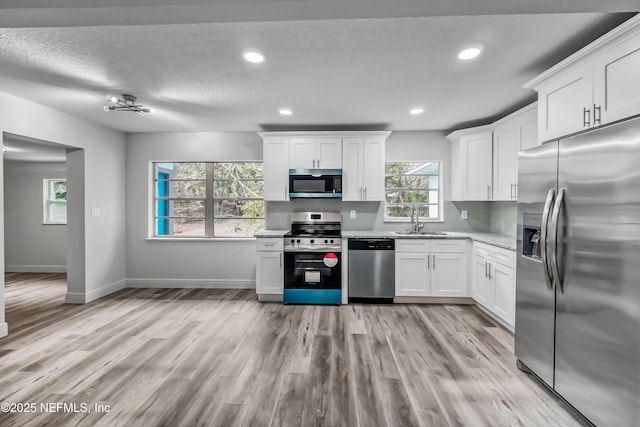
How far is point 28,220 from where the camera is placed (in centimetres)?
630

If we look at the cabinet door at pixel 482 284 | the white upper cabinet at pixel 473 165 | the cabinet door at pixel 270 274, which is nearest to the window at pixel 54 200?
the cabinet door at pixel 270 274

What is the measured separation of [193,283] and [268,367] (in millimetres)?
2906

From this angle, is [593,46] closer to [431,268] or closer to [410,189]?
[431,268]

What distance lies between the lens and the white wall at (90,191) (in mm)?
3582

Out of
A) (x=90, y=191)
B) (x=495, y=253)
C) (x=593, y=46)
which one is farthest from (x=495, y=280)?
(x=90, y=191)

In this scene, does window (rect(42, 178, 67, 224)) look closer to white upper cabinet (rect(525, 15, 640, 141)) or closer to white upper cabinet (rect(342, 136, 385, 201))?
white upper cabinet (rect(342, 136, 385, 201))

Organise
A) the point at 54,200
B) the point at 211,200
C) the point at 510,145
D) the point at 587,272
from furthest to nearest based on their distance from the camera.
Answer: the point at 54,200 < the point at 211,200 < the point at 510,145 < the point at 587,272

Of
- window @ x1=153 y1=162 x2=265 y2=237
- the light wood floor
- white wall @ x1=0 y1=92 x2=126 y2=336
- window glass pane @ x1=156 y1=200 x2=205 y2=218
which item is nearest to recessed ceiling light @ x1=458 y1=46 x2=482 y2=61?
the light wood floor

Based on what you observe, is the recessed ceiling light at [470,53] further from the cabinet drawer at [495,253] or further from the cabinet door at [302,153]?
the cabinet door at [302,153]

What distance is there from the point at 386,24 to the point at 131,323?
3.78 m

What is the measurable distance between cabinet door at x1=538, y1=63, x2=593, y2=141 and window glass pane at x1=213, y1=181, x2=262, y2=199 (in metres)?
3.82

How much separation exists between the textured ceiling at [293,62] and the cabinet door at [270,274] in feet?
6.23

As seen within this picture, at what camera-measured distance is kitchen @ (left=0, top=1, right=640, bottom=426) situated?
4.46 metres

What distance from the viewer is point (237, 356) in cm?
268
